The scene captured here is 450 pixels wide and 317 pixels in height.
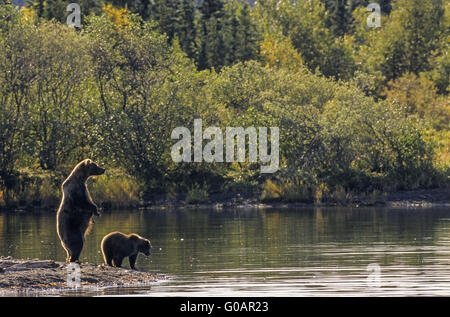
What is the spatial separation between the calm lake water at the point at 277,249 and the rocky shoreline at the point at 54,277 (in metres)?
0.71

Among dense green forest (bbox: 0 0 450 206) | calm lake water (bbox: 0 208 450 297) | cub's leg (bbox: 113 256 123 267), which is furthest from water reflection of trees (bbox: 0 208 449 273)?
dense green forest (bbox: 0 0 450 206)

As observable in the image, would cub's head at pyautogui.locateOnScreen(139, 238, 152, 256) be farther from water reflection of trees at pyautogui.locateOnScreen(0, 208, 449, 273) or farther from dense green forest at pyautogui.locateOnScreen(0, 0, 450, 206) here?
dense green forest at pyautogui.locateOnScreen(0, 0, 450, 206)

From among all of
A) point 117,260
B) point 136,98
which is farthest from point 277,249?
point 136,98

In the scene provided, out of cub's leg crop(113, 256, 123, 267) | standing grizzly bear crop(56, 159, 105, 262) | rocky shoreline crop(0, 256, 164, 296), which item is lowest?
rocky shoreline crop(0, 256, 164, 296)

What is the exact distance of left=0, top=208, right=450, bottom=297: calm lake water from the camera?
899 inches

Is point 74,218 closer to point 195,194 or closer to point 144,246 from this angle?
point 144,246

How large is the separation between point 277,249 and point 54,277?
9580 millimetres

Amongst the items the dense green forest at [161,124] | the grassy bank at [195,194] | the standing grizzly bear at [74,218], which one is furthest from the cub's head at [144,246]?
the dense green forest at [161,124]

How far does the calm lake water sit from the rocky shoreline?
0.71 metres

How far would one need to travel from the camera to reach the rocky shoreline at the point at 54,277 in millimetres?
22672

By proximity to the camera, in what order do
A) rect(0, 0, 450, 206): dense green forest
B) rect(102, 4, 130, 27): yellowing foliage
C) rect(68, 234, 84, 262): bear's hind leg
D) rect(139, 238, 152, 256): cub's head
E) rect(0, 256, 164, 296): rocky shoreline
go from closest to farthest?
rect(0, 256, 164, 296): rocky shoreline, rect(68, 234, 84, 262): bear's hind leg, rect(139, 238, 152, 256): cub's head, rect(0, 0, 450, 206): dense green forest, rect(102, 4, 130, 27): yellowing foliage

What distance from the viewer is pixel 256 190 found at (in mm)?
55312
